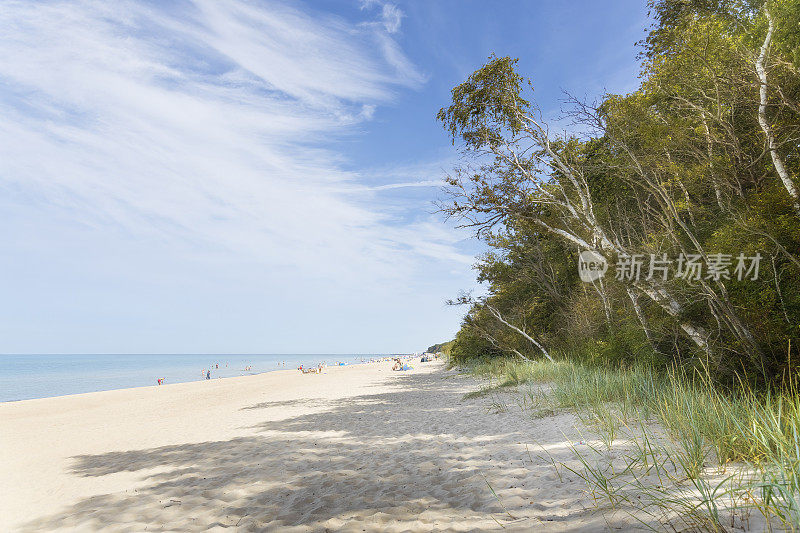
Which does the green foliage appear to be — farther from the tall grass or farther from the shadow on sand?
the shadow on sand

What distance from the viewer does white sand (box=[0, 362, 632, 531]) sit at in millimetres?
4395

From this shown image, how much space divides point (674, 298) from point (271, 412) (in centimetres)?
1176

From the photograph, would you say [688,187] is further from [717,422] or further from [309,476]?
[309,476]

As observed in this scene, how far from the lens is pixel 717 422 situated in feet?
15.2

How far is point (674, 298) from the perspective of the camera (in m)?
8.61

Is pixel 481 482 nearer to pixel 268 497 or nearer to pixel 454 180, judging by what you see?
pixel 268 497

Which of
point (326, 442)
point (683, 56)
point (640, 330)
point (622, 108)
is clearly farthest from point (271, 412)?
point (683, 56)

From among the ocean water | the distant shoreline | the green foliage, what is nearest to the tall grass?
the green foliage

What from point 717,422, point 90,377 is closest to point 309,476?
point 717,422
